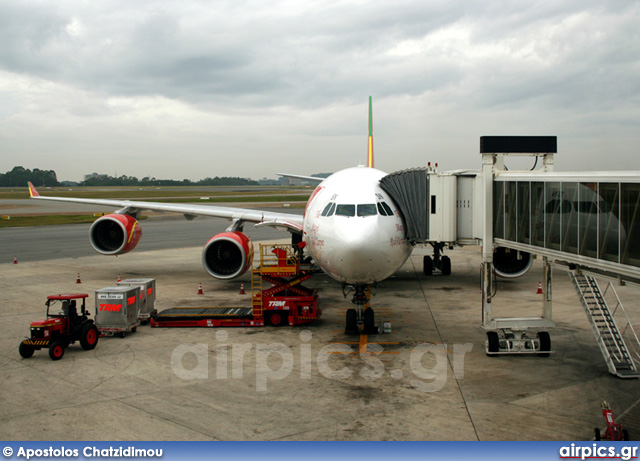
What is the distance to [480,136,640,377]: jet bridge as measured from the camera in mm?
9148

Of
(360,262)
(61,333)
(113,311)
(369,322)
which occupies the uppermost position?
(360,262)

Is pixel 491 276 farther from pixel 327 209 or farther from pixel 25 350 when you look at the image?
pixel 25 350

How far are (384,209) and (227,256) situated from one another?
948 centimetres

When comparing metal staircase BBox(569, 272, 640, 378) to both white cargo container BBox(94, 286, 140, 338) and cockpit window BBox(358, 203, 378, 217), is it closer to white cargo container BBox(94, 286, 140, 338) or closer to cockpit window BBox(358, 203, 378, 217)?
cockpit window BBox(358, 203, 378, 217)

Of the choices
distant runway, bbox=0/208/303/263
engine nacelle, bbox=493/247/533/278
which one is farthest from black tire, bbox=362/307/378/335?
distant runway, bbox=0/208/303/263

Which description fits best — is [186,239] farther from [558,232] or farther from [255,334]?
[558,232]

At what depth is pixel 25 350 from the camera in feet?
46.4

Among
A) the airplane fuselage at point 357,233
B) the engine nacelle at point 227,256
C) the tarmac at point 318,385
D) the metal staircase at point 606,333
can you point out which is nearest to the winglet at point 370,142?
the engine nacelle at point 227,256

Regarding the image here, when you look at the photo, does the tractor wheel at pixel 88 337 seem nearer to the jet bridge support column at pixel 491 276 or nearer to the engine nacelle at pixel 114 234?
the jet bridge support column at pixel 491 276

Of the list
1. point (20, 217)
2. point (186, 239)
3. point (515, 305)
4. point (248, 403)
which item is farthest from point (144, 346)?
point (20, 217)

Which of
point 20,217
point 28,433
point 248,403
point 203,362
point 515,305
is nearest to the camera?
point 28,433

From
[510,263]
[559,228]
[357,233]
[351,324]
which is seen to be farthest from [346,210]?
[510,263]

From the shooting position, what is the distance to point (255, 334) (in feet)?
54.6

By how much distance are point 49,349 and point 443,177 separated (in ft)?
37.4
